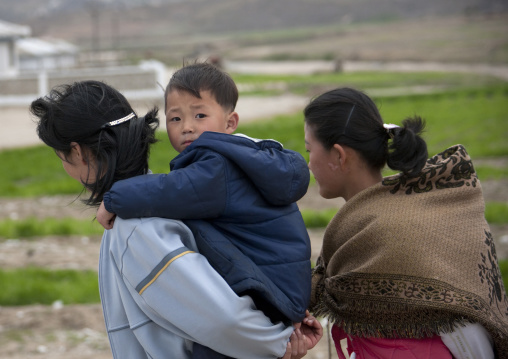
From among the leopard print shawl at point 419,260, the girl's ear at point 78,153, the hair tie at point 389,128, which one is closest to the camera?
the girl's ear at point 78,153

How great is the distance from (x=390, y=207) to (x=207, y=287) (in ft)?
2.46

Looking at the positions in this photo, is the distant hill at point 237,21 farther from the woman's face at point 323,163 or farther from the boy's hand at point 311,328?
the boy's hand at point 311,328

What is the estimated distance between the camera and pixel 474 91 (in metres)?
25.3

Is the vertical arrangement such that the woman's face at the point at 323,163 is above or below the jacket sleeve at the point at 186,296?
above

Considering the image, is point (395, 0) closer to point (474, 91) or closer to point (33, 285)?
point (474, 91)

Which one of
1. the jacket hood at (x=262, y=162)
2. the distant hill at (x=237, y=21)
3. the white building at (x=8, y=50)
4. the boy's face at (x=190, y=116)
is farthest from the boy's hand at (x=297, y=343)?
the distant hill at (x=237, y=21)

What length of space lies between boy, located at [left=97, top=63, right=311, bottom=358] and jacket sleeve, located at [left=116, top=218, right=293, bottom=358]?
0.06 metres

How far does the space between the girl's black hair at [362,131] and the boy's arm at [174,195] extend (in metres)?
0.55

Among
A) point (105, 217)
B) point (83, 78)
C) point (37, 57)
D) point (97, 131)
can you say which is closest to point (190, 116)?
point (97, 131)

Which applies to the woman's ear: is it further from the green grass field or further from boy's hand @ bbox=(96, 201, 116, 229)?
boy's hand @ bbox=(96, 201, 116, 229)

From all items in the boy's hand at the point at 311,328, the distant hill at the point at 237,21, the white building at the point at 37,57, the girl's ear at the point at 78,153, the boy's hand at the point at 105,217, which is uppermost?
the girl's ear at the point at 78,153

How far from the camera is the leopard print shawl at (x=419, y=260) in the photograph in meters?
2.13

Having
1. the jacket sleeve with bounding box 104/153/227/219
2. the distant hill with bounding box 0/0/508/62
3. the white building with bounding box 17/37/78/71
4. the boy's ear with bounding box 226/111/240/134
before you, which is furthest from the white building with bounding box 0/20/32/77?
the distant hill with bounding box 0/0/508/62

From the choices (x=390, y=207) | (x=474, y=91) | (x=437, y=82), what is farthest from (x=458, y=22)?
(x=390, y=207)
